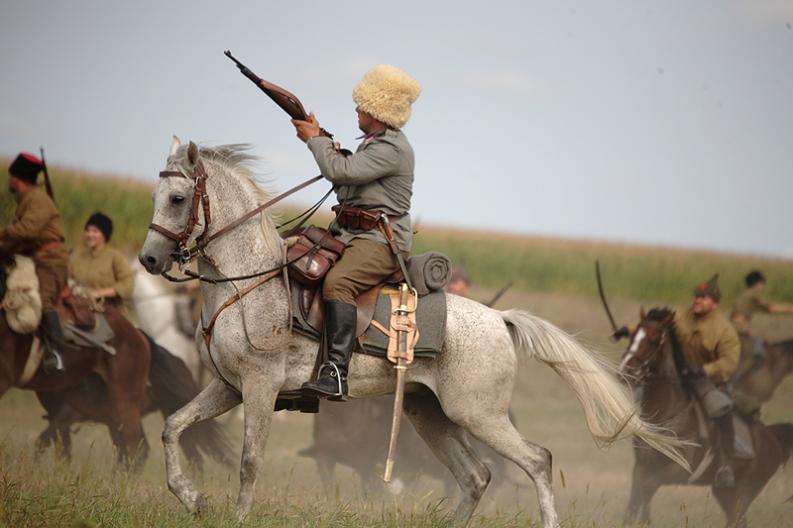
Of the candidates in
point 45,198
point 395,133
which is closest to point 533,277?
point 45,198

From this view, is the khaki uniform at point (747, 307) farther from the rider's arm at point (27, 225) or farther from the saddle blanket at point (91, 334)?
the rider's arm at point (27, 225)

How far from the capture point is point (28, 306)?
33.0ft

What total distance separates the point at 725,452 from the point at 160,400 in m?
5.99

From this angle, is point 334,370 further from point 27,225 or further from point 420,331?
point 27,225

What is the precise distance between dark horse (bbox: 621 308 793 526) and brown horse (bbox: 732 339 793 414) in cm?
126

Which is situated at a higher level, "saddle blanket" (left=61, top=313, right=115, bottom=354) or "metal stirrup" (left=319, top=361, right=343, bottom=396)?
"metal stirrup" (left=319, top=361, right=343, bottom=396)

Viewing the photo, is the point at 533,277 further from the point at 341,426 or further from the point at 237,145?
the point at 237,145

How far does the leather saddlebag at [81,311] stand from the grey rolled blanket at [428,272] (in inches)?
176

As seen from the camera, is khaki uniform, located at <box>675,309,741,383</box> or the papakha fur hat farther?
khaki uniform, located at <box>675,309,741,383</box>

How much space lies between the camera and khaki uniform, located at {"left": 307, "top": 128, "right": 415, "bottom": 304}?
715 centimetres

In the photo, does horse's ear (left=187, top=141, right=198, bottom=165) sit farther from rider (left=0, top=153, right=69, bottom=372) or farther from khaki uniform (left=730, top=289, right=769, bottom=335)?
khaki uniform (left=730, top=289, right=769, bottom=335)

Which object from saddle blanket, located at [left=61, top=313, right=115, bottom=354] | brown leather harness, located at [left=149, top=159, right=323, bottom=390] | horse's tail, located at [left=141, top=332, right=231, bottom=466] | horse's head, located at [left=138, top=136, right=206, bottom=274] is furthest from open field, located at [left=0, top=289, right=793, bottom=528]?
horse's head, located at [left=138, top=136, right=206, bottom=274]

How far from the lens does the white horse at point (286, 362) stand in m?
7.09

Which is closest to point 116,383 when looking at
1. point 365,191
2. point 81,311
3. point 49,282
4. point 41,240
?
point 81,311
